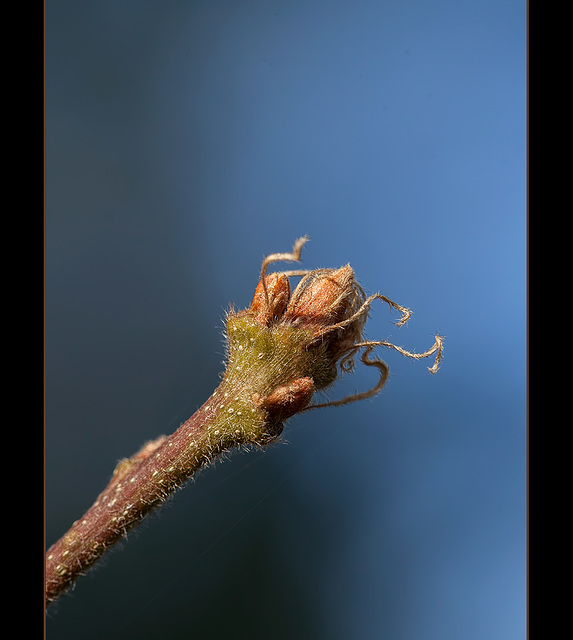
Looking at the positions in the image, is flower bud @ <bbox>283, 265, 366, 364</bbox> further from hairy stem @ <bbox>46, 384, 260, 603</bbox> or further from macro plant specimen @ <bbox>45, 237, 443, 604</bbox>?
hairy stem @ <bbox>46, 384, 260, 603</bbox>

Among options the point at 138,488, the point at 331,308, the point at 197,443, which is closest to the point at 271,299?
the point at 331,308

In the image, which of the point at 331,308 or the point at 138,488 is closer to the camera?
the point at 138,488

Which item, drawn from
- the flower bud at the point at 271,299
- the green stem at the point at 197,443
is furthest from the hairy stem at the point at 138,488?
the flower bud at the point at 271,299

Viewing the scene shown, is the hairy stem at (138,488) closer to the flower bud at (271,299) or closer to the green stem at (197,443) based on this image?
the green stem at (197,443)

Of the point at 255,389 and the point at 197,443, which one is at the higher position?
the point at 255,389

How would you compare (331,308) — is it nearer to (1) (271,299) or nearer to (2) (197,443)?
(1) (271,299)
